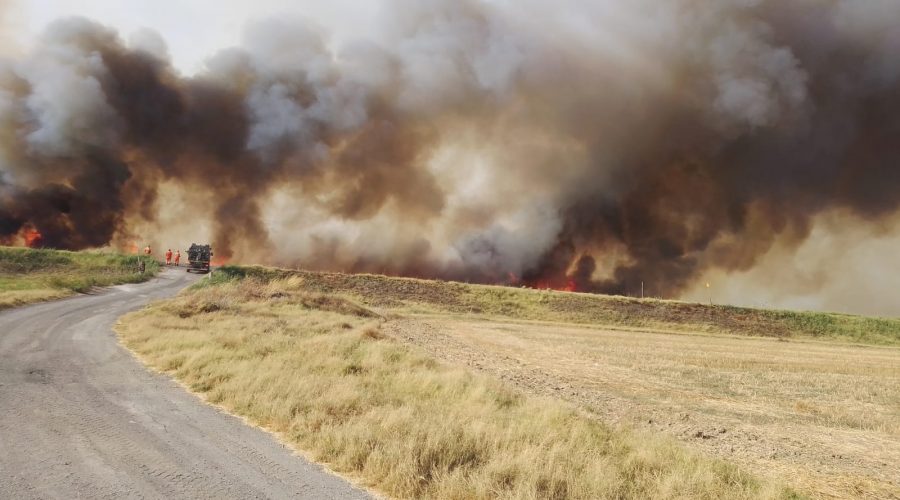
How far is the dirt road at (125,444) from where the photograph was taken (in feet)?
20.2

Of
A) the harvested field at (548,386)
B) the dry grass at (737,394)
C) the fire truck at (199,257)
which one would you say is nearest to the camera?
the harvested field at (548,386)

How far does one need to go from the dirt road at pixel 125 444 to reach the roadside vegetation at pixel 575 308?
34.0m

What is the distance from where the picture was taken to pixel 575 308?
51.3 meters

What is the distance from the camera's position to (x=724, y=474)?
26.1 feet

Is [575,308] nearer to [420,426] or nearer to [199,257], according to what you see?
[199,257]

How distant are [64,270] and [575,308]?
47.2 m

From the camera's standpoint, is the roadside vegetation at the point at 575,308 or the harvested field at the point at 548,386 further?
the roadside vegetation at the point at 575,308

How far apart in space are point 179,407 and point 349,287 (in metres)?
40.9

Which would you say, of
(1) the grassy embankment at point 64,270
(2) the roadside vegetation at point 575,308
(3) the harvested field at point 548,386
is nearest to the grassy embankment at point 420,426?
(3) the harvested field at point 548,386

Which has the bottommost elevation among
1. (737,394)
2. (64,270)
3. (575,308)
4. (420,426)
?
(64,270)

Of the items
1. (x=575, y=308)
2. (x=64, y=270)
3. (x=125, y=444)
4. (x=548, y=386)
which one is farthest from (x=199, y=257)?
(x=125, y=444)

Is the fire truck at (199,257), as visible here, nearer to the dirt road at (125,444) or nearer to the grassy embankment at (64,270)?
the grassy embankment at (64,270)

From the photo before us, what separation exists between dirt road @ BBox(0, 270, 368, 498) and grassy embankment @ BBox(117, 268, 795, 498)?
656mm

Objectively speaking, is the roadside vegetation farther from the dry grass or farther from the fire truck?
the dry grass
